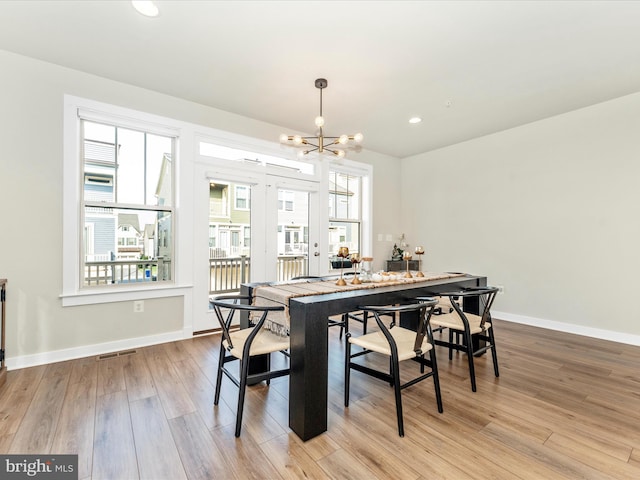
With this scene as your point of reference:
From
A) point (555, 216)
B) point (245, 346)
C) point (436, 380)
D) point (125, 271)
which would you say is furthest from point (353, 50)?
point (555, 216)

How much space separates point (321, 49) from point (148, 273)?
2.99 m

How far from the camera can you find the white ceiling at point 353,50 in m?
2.20

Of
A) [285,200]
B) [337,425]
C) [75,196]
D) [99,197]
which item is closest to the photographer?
[337,425]

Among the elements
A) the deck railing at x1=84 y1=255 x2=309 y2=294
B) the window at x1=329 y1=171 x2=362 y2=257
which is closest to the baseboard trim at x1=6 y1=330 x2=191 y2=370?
the deck railing at x1=84 y1=255 x2=309 y2=294

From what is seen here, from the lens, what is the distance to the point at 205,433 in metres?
1.84

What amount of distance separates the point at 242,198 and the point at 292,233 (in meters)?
0.91

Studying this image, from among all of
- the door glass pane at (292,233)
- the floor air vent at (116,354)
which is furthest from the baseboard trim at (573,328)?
the floor air vent at (116,354)

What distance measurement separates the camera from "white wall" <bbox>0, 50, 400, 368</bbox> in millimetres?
2732

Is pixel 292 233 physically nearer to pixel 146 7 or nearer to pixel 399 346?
pixel 399 346

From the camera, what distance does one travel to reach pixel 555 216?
161 inches

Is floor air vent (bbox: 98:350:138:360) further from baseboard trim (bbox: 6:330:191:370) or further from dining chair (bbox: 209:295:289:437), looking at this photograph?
dining chair (bbox: 209:295:289:437)

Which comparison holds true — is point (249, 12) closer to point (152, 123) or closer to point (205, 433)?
point (152, 123)

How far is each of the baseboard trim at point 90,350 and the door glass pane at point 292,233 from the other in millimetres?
1616

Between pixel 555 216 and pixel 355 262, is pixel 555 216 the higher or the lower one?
the higher one
